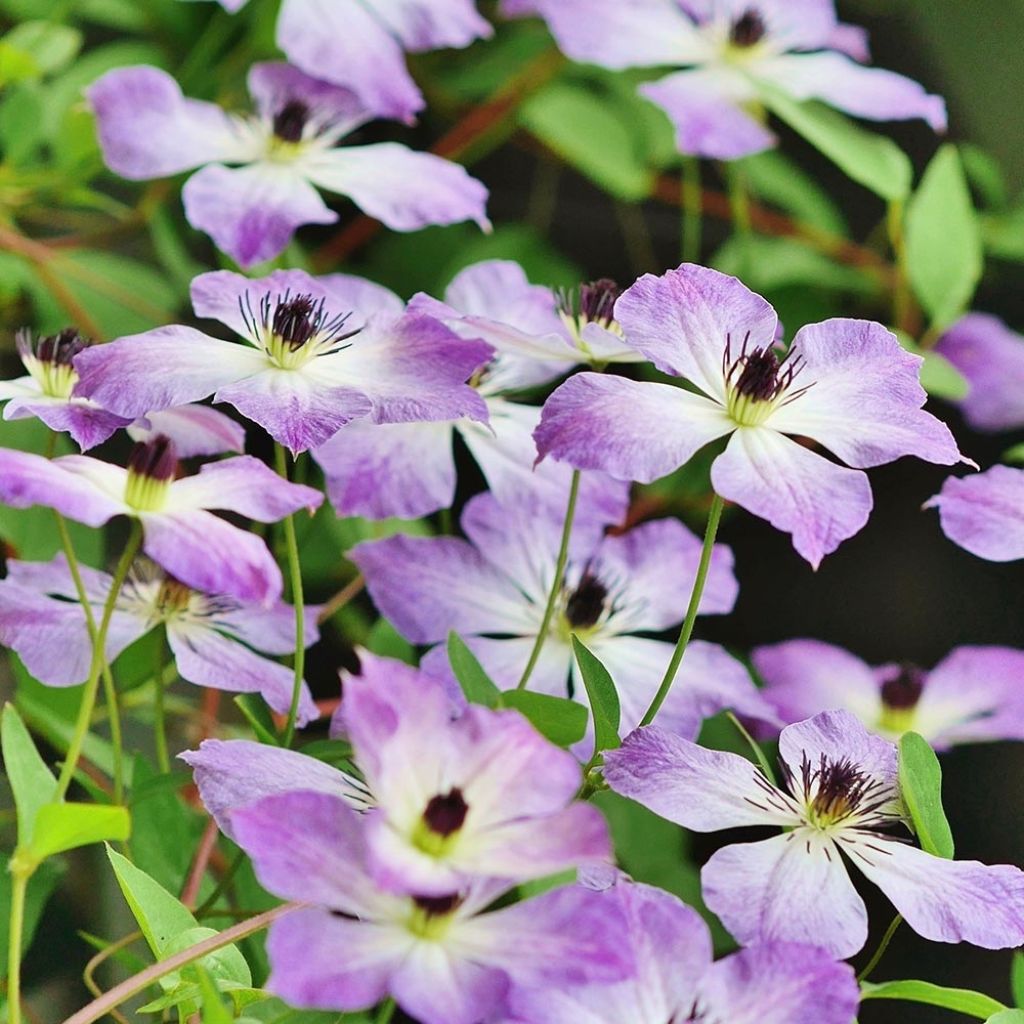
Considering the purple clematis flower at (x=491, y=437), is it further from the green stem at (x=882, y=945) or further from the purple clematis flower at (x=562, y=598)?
the green stem at (x=882, y=945)

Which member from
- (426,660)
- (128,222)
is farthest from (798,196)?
(426,660)

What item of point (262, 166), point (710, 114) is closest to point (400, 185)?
point (262, 166)

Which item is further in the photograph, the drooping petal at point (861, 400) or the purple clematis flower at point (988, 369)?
the purple clematis flower at point (988, 369)

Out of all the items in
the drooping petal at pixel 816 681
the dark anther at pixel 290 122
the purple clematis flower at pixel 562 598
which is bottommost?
the drooping petal at pixel 816 681

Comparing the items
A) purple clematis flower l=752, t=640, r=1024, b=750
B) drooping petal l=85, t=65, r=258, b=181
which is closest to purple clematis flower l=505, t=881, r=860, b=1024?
purple clematis flower l=752, t=640, r=1024, b=750

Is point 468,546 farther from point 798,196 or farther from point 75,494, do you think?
point 798,196

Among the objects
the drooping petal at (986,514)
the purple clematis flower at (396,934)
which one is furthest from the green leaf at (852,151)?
the purple clematis flower at (396,934)

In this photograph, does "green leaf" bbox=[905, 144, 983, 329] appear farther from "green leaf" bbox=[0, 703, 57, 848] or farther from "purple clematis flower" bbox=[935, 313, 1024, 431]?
"green leaf" bbox=[0, 703, 57, 848]
